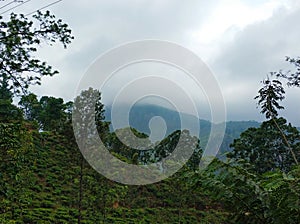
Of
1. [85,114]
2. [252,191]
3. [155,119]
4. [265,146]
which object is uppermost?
[265,146]

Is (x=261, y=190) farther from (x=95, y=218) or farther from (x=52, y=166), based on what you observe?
(x=52, y=166)

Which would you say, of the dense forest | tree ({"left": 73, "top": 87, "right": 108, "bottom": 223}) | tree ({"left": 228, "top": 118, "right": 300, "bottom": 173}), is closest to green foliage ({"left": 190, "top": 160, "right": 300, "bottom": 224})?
the dense forest

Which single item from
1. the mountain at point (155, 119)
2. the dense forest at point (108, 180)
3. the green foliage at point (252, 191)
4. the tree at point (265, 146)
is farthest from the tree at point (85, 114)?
the tree at point (265, 146)

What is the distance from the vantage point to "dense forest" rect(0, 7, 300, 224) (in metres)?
3.24

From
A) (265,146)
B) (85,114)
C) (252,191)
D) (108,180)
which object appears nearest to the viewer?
(252,191)

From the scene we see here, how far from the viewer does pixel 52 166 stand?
21766 millimetres

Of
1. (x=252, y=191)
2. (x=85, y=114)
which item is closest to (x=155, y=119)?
(x=252, y=191)

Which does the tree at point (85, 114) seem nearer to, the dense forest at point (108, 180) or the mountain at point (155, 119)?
the dense forest at point (108, 180)

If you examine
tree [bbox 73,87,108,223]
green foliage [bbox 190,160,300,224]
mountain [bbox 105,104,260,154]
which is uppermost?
tree [bbox 73,87,108,223]

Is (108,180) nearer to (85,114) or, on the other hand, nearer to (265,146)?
(85,114)

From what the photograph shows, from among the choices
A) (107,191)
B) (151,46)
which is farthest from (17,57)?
(107,191)

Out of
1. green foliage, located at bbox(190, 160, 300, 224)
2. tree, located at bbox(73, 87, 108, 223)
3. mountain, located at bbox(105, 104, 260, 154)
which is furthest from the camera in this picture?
tree, located at bbox(73, 87, 108, 223)

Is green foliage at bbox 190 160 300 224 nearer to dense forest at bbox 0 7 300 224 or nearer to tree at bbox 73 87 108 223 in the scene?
dense forest at bbox 0 7 300 224

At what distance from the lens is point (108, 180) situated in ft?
43.1
